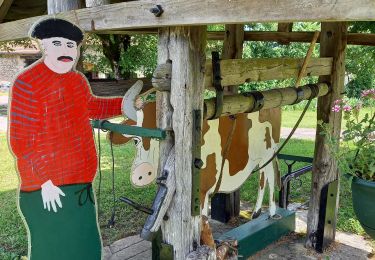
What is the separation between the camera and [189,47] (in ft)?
8.23

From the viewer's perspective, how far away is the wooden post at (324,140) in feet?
12.9

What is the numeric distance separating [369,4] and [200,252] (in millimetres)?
1850

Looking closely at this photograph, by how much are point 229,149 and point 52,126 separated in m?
1.69

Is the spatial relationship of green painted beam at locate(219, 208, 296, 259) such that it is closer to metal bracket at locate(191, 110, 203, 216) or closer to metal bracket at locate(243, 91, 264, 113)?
metal bracket at locate(191, 110, 203, 216)

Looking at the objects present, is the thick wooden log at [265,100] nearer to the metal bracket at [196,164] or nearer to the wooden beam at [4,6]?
the metal bracket at [196,164]

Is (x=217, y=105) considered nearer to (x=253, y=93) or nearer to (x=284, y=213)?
(x=253, y=93)

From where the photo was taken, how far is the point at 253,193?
19.9 feet

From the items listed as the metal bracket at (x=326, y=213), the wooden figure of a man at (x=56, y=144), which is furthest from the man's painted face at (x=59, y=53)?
the metal bracket at (x=326, y=213)

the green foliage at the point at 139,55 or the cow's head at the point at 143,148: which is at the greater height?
the green foliage at the point at 139,55

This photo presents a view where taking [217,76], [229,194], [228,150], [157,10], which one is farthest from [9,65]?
[157,10]

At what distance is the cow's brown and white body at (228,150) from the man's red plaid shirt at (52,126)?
47 centimetres

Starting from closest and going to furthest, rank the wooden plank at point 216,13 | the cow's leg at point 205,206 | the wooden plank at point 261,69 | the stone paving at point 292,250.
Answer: the wooden plank at point 216,13
the wooden plank at point 261,69
the cow's leg at point 205,206
the stone paving at point 292,250

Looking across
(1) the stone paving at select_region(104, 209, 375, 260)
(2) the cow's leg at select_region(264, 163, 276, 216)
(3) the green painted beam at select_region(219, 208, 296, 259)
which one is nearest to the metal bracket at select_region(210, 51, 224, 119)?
(3) the green painted beam at select_region(219, 208, 296, 259)

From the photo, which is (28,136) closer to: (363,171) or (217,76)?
(217,76)
